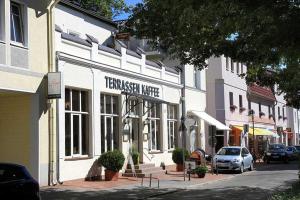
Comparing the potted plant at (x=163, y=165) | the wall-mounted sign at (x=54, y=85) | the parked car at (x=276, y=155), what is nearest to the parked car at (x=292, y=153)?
the parked car at (x=276, y=155)

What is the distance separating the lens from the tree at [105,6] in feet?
130

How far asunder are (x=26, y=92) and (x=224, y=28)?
9.44 metres

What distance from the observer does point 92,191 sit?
19.2 metres

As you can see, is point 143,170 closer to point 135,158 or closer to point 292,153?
point 135,158

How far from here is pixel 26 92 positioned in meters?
19.4

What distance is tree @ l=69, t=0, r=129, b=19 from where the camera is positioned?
130 ft

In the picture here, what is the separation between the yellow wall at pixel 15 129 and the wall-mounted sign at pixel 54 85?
85cm

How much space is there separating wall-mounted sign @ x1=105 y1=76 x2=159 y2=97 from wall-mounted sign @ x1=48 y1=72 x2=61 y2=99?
514 cm

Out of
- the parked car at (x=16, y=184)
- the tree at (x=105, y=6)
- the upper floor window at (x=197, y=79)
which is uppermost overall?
the tree at (x=105, y=6)

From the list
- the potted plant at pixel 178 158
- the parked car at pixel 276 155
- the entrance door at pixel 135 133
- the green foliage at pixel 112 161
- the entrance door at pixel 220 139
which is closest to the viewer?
the green foliage at pixel 112 161

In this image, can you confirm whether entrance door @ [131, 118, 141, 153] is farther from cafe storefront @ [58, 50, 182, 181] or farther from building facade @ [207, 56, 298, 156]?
building facade @ [207, 56, 298, 156]

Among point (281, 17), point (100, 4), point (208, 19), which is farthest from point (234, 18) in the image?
point (100, 4)

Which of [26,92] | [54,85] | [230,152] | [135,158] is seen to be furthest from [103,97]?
[230,152]

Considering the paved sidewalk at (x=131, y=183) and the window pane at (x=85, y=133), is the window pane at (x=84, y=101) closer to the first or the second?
the window pane at (x=85, y=133)
